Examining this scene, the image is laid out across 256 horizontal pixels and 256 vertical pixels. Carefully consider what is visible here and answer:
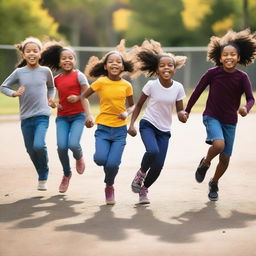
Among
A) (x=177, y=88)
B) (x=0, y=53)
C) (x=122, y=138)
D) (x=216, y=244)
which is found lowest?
(x=216, y=244)

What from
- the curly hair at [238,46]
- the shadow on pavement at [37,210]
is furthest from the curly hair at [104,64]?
the shadow on pavement at [37,210]

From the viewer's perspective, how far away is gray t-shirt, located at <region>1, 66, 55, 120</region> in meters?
8.06

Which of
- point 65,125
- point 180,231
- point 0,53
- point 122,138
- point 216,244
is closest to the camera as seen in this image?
point 216,244

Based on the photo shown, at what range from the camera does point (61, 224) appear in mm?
6523

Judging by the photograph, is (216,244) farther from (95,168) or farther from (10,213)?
(95,168)

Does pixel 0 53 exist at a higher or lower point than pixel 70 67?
higher

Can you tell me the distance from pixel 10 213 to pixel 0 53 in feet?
69.4

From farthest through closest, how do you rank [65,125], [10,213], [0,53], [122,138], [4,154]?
1. [0,53]
2. [4,154]
3. [65,125]
4. [122,138]
5. [10,213]

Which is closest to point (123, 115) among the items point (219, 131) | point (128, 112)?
Answer: point (128, 112)

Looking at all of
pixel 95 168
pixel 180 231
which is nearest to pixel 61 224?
pixel 180 231

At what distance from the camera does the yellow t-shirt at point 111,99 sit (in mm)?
7527

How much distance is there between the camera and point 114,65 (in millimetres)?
7602

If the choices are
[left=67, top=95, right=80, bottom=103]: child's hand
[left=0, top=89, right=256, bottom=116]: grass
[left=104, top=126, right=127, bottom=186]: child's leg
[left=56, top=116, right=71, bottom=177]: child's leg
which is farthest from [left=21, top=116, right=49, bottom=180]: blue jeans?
[left=0, top=89, right=256, bottom=116]: grass

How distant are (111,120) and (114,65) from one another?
22.5 inches
